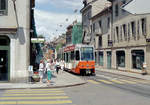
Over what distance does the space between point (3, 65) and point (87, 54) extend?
1043 centimetres

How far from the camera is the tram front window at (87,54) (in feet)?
78.7

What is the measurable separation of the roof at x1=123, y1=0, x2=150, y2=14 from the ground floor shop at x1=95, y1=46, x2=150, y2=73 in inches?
1024

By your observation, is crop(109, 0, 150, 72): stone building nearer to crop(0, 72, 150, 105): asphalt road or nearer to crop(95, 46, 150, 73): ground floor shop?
crop(95, 46, 150, 73): ground floor shop

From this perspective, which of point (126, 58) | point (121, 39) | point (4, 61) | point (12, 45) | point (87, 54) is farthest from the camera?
point (121, 39)

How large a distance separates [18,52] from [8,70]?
5.29 feet

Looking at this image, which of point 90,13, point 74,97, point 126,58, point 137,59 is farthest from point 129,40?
point 74,97

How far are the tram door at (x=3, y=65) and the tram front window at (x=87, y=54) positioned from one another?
9586 mm

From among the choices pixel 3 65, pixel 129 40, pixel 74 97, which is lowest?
pixel 74 97

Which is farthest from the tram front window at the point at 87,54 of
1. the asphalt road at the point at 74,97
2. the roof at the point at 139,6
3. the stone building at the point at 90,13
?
the stone building at the point at 90,13

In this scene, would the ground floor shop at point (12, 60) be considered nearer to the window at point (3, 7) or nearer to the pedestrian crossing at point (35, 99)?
the window at point (3, 7)

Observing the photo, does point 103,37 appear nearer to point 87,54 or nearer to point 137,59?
point 137,59

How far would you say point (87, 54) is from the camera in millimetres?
24234

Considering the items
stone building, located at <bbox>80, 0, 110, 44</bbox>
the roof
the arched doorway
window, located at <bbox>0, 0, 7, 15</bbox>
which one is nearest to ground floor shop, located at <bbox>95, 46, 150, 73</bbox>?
stone building, located at <bbox>80, 0, 110, 44</bbox>

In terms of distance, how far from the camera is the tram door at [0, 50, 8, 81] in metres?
16.5
